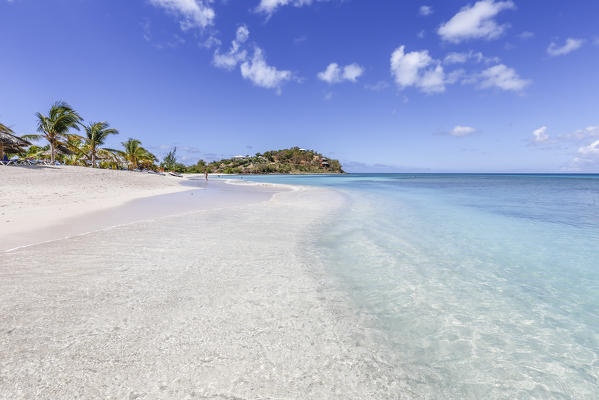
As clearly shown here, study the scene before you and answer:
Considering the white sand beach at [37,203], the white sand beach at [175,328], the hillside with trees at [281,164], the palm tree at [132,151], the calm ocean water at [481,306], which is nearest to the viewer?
the white sand beach at [175,328]

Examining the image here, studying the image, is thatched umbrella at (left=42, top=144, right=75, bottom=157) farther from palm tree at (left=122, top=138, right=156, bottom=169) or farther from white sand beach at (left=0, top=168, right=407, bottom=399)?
white sand beach at (left=0, top=168, right=407, bottom=399)

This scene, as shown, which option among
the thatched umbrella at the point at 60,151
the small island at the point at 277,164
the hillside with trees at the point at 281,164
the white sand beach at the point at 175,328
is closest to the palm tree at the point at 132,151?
the thatched umbrella at the point at 60,151

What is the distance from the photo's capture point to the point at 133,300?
339cm

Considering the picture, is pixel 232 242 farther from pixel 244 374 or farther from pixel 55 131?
pixel 55 131

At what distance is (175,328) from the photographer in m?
2.87

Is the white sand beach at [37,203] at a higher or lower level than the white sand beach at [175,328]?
higher

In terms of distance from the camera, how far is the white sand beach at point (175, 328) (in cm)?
214

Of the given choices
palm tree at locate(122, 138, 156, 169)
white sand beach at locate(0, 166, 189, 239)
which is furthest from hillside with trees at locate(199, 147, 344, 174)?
white sand beach at locate(0, 166, 189, 239)

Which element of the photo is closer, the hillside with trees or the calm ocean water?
the calm ocean water

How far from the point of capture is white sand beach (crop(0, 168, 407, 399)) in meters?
2.14

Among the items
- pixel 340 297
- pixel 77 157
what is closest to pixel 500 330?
pixel 340 297

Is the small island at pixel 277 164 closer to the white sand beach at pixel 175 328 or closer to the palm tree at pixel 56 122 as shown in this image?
the palm tree at pixel 56 122

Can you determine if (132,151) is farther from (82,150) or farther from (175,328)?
(175,328)

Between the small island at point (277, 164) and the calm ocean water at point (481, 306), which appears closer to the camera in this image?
the calm ocean water at point (481, 306)
